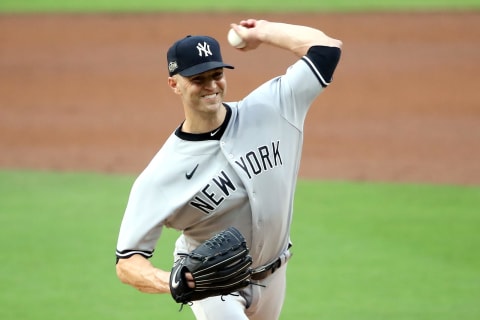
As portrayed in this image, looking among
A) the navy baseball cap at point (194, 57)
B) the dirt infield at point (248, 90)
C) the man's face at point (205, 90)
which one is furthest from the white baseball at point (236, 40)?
the dirt infield at point (248, 90)

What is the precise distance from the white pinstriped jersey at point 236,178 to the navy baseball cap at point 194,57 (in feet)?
1.07

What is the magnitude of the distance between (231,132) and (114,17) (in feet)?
51.3

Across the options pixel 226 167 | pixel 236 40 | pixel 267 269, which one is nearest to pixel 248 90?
pixel 236 40

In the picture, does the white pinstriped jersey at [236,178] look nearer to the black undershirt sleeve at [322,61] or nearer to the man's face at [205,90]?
the black undershirt sleeve at [322,61]

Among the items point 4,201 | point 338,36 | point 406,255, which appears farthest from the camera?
point 338,36

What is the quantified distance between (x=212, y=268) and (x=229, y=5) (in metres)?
16.5

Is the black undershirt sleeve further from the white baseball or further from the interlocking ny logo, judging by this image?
the interlocking ny logo

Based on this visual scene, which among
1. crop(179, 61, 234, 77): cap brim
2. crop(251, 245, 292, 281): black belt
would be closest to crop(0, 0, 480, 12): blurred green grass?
crop(251, 245, 292, 281): black belt

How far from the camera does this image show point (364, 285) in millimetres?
7742

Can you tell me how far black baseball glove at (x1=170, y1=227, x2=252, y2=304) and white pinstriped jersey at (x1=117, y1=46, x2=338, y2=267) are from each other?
0.42 m

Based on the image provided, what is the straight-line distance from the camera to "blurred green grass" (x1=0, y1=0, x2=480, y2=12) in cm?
1933

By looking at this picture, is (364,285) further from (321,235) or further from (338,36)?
(338,36)

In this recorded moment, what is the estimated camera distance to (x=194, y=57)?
4.58 m

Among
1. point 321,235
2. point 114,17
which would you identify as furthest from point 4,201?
point 114,17
